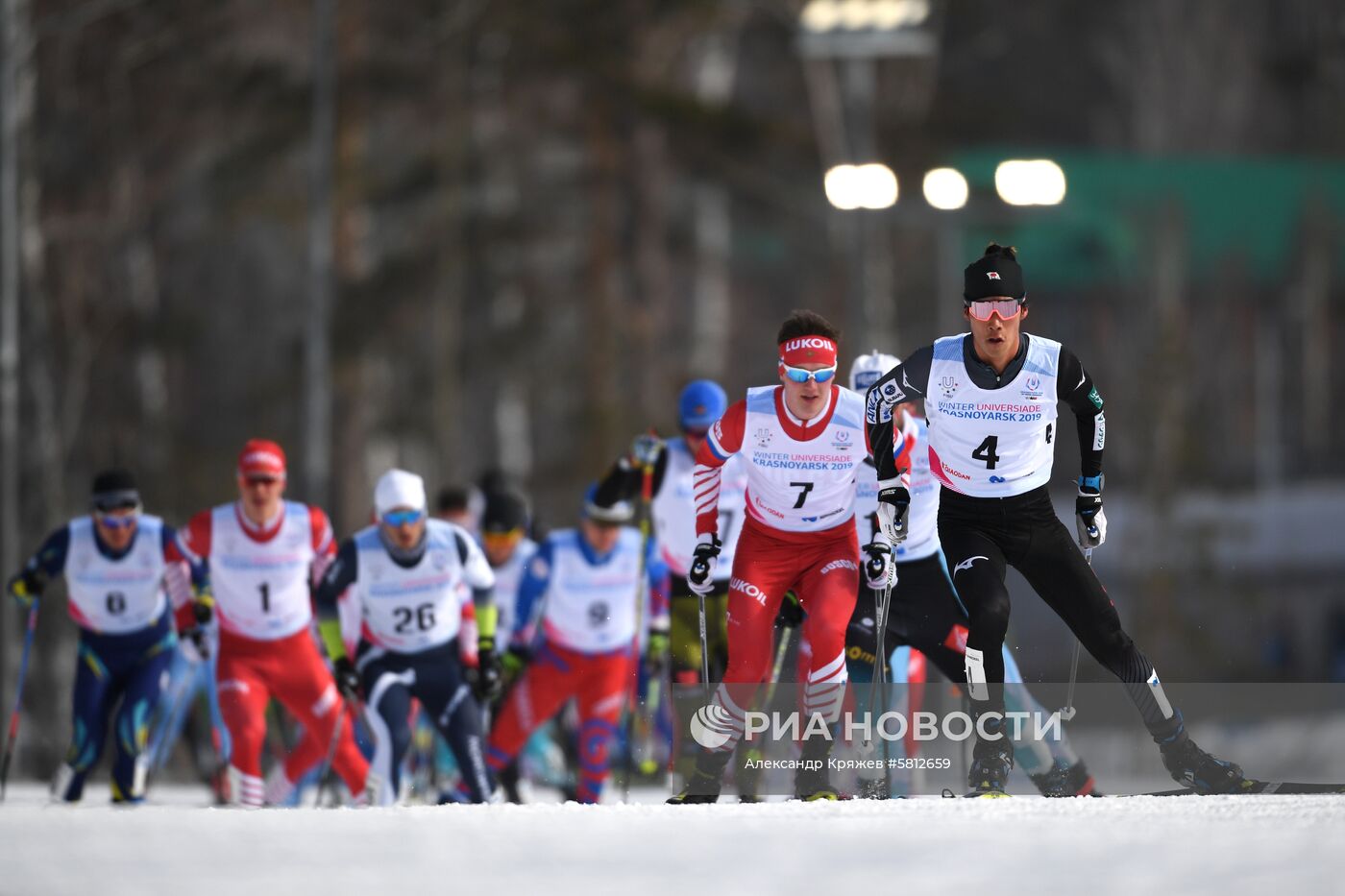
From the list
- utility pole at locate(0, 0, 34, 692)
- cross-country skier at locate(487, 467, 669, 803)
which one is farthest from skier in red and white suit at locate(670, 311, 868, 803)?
utility pole at locate(0, 0, 34, 692)

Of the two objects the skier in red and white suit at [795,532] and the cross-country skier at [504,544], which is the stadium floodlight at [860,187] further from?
the skier in red and white suit at [795,532]

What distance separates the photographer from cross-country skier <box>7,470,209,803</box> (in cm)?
1285

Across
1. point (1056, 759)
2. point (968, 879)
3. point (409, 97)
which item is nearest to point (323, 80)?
point (409, 97)

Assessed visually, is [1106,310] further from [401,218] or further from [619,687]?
[619,687]

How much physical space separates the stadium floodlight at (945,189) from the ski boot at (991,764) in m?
9.58

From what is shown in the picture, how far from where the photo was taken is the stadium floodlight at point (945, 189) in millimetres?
18281

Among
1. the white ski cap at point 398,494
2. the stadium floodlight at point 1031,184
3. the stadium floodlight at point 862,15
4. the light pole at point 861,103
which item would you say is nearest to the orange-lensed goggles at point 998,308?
the white ski cap at point 398,494

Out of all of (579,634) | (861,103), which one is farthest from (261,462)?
(861,103)

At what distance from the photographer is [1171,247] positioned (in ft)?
117

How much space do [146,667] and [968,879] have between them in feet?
22.9

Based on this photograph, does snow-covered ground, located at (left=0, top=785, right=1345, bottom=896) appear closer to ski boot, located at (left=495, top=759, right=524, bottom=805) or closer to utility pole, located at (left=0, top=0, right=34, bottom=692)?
ski boot, located at (left=495, top=759, right=524, bottom=805)

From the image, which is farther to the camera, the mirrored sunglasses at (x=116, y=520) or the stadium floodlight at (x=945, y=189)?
the stadium floodlight at (x=945, y=189)

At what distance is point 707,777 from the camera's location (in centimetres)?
998

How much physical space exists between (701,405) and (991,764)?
11.3ft
